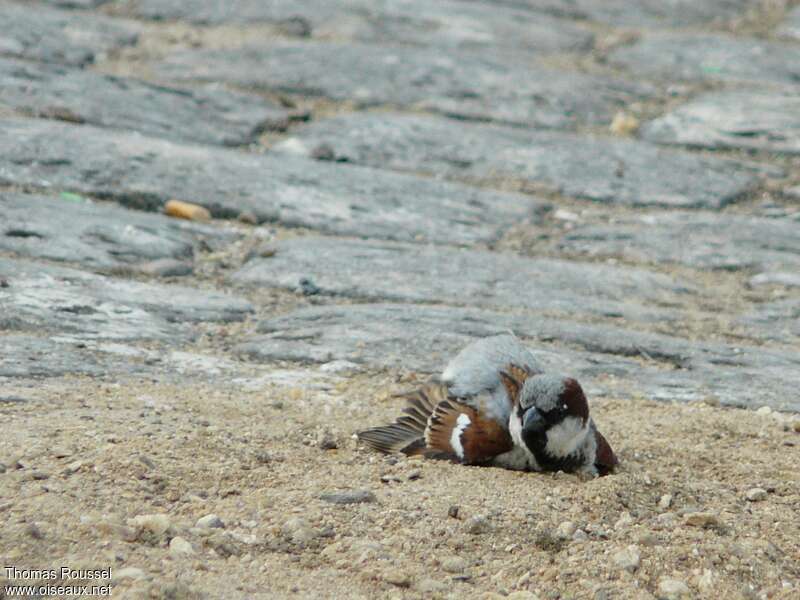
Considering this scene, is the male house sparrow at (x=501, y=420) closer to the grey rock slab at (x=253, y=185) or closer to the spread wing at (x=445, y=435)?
the spread wing at (x=445, y=435)

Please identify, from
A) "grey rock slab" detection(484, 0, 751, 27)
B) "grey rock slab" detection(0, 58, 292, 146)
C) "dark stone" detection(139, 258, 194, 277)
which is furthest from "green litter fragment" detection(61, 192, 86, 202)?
"grey rock slab" detection(484, 0, 751, 27)

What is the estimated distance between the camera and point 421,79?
5609 millimetres

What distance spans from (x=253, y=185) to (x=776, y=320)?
195 cm

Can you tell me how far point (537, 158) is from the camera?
5.07 m

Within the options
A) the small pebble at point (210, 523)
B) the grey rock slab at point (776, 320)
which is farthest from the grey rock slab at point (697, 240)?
the small pebble at point (210, 523)

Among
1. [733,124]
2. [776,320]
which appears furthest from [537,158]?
[776,320]

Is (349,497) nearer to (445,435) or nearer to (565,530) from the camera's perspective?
(565,530)

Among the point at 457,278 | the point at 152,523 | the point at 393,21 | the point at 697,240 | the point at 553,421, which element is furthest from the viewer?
the point at 393,21

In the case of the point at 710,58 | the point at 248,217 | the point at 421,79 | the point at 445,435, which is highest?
the point at 710,58

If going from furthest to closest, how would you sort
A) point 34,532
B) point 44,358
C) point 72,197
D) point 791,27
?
point 791,27 < point 72,197 < point 44,358 < point 34,532

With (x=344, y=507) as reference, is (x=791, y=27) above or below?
above

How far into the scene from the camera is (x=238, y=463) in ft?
9.08

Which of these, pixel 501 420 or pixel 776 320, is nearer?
pixel 501 420

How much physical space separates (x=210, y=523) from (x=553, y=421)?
0.91 metres
